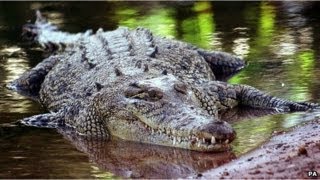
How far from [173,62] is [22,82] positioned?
1903mm

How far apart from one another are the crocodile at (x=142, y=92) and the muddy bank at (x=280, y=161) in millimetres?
304

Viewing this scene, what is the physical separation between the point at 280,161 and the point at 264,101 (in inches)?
84.6

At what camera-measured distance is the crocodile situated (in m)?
5.94

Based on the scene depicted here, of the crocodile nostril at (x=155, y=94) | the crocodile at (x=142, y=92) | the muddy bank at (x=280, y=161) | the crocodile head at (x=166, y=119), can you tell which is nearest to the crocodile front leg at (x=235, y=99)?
the crocodile at (x=142, y=92)


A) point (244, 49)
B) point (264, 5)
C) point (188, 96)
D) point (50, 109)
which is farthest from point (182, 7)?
point (188, 96)

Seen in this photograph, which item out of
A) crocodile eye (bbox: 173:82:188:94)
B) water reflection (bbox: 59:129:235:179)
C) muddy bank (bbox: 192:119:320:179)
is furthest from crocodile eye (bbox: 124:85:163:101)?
muddy bank (bbox: 192:119:320:179)

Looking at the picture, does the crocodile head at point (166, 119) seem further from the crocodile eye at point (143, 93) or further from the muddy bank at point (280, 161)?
the muddy bank at point (280, 161)

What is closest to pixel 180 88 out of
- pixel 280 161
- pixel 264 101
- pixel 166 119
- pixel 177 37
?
pixel 166 119

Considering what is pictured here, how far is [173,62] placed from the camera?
799cm

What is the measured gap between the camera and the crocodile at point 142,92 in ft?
19.5

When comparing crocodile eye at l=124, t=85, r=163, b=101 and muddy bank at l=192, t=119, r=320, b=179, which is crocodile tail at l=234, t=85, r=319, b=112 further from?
crocodile eye at l=124, t=85, r=163, b=101

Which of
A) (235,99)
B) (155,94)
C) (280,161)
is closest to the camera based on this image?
(280,161)

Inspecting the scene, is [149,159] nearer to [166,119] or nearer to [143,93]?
[166,119]

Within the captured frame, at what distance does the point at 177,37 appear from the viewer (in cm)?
1163
